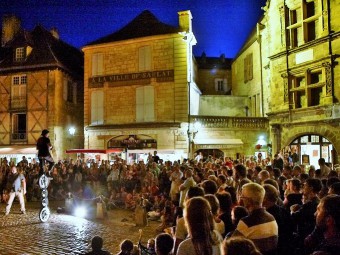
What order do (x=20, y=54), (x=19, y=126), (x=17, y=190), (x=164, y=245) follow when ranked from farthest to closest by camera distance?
(x=20, y=54) < (x=19, y=126) < (x=17, y=190) < (x=164, y=245)

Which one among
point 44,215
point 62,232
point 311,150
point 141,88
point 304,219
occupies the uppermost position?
point 141,88

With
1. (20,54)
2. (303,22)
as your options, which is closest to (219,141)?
(303,22)

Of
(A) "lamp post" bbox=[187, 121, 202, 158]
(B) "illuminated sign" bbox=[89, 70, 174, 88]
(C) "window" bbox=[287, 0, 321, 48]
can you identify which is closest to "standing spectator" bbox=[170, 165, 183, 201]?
→ (C) "window" bbox=[287, 0, 321, 48]

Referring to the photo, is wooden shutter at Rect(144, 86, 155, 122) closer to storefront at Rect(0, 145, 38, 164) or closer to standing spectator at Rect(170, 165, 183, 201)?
storefront at Rect(0, 145, 38, 164)

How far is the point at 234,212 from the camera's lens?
4.54 metres

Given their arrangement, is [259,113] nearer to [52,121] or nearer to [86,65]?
[86,65]

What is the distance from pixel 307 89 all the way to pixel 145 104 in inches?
435

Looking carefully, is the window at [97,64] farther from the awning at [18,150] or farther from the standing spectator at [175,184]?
the standing spectator at [175,184]

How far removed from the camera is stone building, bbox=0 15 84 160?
88.9 ft

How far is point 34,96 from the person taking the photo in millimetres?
27469

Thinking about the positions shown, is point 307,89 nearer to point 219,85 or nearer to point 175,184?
point 175,184

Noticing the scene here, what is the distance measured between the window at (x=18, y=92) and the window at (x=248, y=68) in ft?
56.7

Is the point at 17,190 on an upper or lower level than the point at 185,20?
lower

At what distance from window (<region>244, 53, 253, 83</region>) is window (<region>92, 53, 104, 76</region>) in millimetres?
11218
